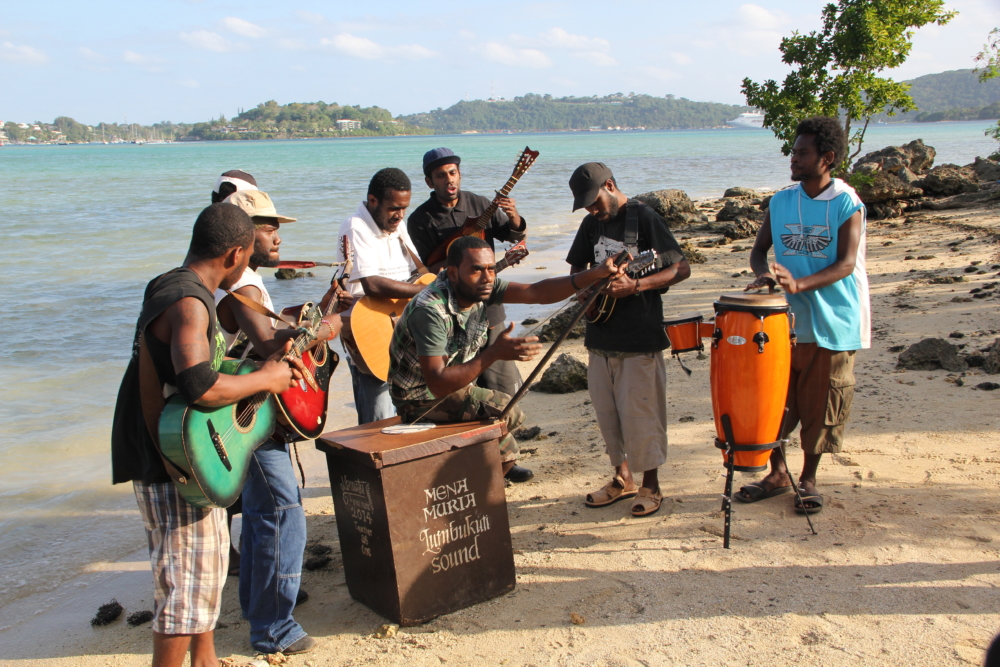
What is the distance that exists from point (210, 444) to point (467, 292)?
4.44 feet

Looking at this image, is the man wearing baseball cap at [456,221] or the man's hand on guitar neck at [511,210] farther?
the man's hand on guitar neck at [511,210]

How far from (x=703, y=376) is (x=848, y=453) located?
2.28 metres

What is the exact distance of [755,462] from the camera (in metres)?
Result: 4.22

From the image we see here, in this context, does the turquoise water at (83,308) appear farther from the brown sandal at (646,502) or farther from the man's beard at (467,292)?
the brown sandal at (646,502)

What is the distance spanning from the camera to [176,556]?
2.96m

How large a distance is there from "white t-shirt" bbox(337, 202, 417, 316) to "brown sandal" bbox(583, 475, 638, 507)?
1.83m

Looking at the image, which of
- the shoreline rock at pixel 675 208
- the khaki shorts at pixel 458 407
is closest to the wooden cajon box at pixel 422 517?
the khaki shorts at pixel 458 407

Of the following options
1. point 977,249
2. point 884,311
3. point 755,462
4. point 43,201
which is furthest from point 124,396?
point 43,201

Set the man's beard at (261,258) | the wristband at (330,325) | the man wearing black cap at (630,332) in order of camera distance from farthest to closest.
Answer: the man wearing black cap at (630,332) → the wristband at (330,325) → the man's beard at (261,258)

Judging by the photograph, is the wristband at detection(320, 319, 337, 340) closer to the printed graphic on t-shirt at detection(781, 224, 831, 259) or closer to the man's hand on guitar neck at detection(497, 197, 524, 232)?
the man's hand on guitar neck at detection(497, 197, 524, 232)

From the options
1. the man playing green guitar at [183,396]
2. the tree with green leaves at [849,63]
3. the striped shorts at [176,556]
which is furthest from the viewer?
the tree with green leaves at [849,63]

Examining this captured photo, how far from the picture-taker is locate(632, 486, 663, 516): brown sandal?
4738 mm

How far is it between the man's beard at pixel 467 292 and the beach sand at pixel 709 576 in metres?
1.50

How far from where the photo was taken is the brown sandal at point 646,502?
4738mm
